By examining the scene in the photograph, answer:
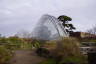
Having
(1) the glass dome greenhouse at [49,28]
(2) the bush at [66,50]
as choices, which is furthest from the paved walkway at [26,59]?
(1) the glass dome greenhouse at [49,28]

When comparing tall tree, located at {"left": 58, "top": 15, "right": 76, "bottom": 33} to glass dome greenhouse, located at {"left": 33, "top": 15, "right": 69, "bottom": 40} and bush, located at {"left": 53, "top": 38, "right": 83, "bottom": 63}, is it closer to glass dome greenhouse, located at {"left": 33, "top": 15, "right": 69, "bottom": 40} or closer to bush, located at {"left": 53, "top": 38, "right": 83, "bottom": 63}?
glass dome greenhouse, located at {"left": 33, "top": 15, "right": 69, "bottom": 40}

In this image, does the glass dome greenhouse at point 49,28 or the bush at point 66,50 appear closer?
the bush at point 66,50

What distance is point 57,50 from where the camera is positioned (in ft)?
49.0

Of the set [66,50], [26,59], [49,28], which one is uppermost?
[49,28]

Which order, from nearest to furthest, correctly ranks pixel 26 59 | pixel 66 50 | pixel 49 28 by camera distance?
pixel 66 50 < pixel 26 59 < pixel 49 28

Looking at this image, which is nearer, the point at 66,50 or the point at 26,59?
the point at 66,50

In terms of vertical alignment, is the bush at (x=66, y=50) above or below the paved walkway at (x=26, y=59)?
above

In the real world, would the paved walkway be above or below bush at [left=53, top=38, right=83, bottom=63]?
below

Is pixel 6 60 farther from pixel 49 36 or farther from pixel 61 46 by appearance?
pixel 49 36

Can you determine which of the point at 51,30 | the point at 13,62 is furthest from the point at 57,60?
the point at 51,30

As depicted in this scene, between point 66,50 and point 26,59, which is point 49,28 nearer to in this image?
point 26,59

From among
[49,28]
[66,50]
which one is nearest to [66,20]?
[49,28]

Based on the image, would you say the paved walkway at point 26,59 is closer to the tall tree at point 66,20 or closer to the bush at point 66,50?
the bush at point 66,50

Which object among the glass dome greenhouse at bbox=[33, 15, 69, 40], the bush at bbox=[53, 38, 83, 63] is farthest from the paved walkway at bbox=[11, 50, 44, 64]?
the glass dome greenhouse at bbox=[33, 15, 69, 40]
